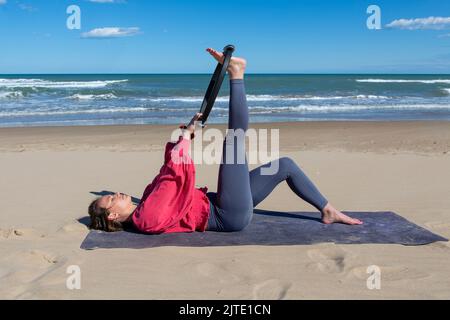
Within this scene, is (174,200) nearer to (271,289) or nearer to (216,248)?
(216,248)

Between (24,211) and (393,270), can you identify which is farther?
(24,211)

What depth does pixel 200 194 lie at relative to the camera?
4598 mm

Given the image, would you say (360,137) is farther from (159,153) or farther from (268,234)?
(268,234)

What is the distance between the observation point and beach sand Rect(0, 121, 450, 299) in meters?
3.45

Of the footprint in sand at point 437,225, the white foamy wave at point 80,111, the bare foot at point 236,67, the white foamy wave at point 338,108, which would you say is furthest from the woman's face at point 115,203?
the white foamy wave at point 80,111

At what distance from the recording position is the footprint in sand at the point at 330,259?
377cm

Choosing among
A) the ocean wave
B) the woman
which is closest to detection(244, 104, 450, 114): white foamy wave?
the ocean wave

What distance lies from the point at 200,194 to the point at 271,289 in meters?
1.41

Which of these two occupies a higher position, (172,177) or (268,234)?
(172,177)

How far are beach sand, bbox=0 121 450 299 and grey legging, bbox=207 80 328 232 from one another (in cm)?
37

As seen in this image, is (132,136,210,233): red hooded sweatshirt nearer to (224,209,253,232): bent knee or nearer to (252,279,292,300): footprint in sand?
(224,209,253,232): bent knee
